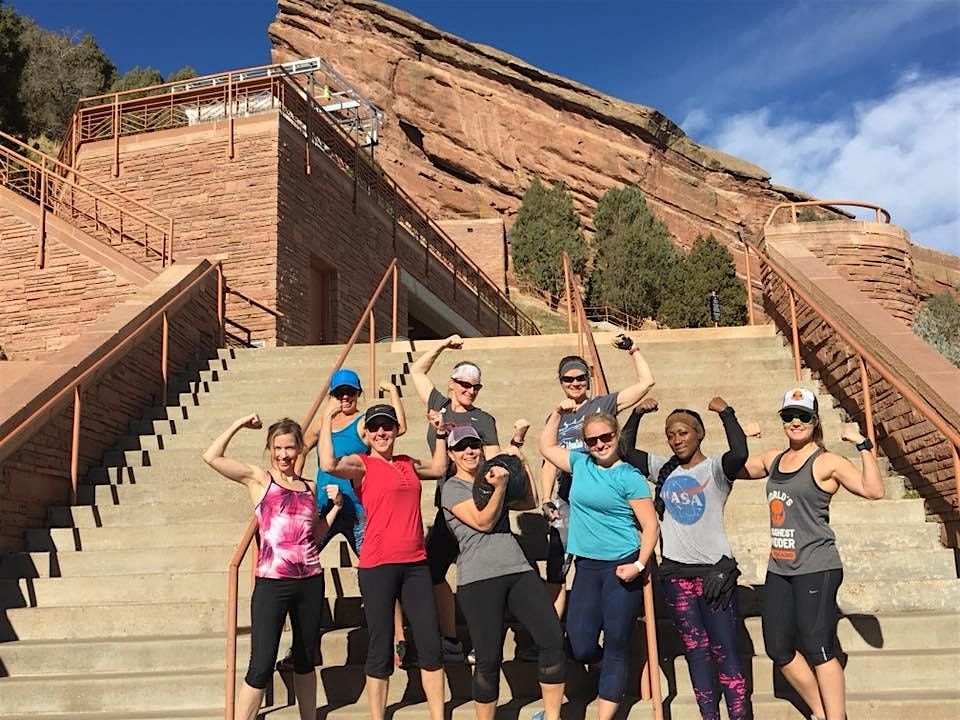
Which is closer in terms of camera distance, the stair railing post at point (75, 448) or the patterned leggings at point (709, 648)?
the patterned leggings at point (709, 648)

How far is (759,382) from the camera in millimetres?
7750

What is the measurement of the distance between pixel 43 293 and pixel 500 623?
9678 millimetres

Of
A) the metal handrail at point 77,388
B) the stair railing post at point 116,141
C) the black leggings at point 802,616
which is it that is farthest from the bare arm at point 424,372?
the stair railing post at point 116,141

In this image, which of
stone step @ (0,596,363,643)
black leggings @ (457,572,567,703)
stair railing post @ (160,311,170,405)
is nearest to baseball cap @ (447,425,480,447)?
black leggings @ (457,572,567,703)

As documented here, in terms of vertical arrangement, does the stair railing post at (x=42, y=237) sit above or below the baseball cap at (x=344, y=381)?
above

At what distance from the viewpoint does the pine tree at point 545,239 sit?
40.6 metres

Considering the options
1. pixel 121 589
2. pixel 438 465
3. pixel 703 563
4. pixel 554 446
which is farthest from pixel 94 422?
pixel 703 563

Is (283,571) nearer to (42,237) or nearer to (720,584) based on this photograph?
(720,584)

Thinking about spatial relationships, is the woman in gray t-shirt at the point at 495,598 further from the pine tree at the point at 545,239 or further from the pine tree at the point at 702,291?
the pine tree at the point at 545,239

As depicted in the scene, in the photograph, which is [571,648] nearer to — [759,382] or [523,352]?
[759,382]

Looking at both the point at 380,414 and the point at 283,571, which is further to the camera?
the point at 380,414

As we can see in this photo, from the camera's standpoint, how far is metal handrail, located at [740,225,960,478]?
4.73 metres

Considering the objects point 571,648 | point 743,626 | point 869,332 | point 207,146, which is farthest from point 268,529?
point 207,146

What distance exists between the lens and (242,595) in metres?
5.22
